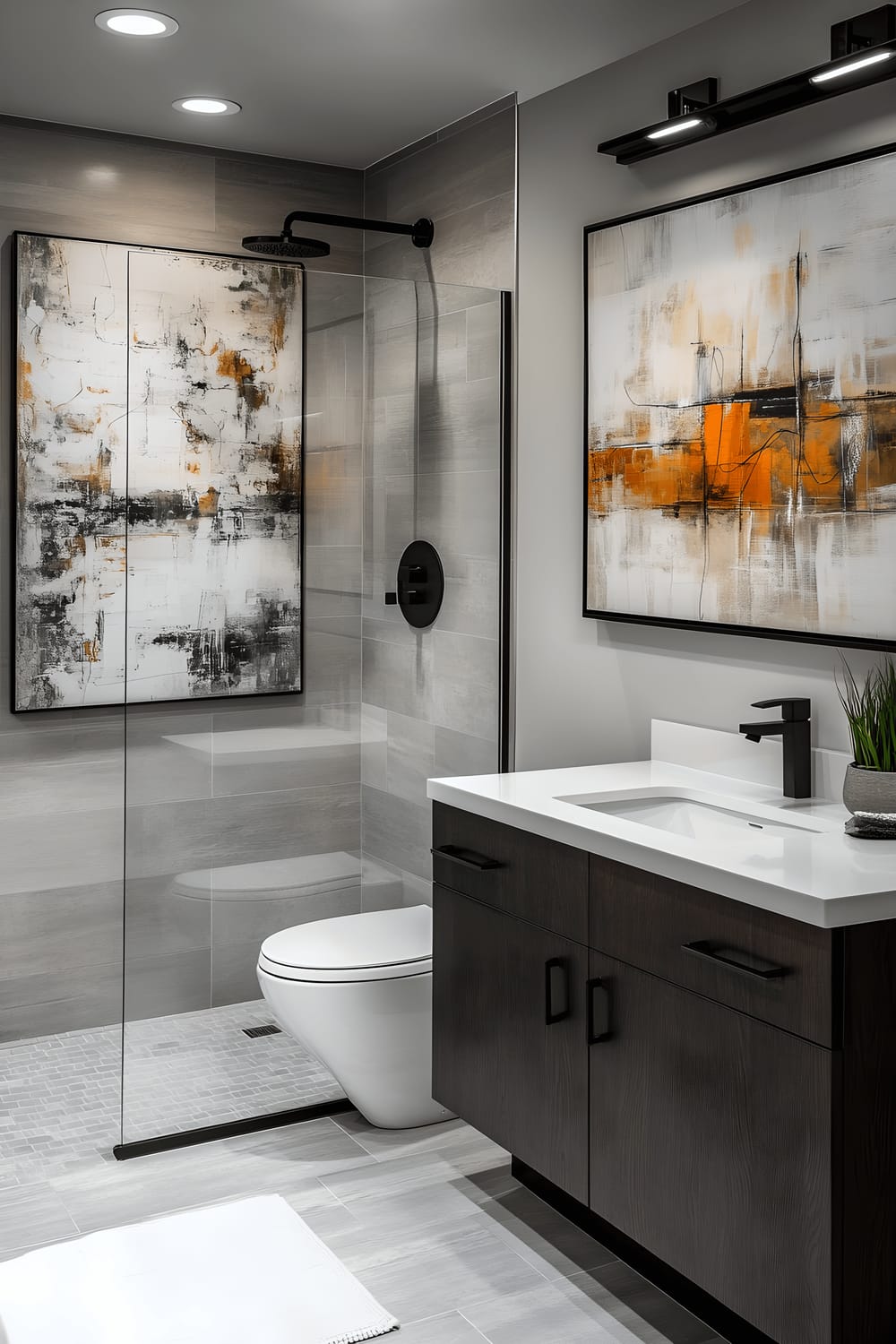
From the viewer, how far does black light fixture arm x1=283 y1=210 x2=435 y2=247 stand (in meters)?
3.25

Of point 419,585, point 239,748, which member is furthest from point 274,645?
point 419,585

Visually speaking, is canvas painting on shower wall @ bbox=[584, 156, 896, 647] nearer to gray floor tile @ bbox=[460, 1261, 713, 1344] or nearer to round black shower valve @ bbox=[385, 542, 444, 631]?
round black shower valve @ bbox=[385, 542, 444, 631]

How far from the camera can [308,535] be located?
116 inches

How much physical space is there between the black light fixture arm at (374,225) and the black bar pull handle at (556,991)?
1986 millimetres

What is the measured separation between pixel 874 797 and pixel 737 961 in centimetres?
42

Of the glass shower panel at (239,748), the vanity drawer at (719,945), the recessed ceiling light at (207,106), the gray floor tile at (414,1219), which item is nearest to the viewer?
the vanity drawer at (719,945)

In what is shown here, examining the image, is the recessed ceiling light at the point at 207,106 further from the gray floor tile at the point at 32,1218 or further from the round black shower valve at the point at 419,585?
the gray floor tile at the point at 32,1218

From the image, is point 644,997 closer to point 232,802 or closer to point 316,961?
point 316,961

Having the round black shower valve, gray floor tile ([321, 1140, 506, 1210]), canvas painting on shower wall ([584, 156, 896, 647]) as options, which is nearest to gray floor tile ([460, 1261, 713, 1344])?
gray floor tile ([321, 1140, 506, 1210])

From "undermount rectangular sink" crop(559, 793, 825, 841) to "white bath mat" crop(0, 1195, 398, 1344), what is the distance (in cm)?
100

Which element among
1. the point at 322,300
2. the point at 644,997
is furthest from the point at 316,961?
the point at 322,300

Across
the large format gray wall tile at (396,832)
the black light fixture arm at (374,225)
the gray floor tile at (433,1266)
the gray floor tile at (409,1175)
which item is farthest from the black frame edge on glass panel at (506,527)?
the gray floor tile at (433,1266)

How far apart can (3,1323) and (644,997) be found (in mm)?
1239

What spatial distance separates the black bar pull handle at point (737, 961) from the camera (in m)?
1.76
